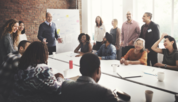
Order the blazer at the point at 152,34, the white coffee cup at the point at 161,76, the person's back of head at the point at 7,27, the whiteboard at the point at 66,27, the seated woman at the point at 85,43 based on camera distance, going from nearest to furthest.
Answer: the white coffee cup at the point at 161,76 → the person's back of head at the point at 7,27 → the blazer at the point at 152,34 → the seated woman at the point at 85,43 → the whiteboard at the point at 66,27

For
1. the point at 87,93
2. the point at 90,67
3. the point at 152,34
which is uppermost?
the point at 152,34

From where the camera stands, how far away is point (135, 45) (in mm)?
2588

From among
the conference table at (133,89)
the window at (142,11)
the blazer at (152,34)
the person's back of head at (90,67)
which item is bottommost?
the conference table at (133,89)

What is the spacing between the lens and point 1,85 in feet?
4.81

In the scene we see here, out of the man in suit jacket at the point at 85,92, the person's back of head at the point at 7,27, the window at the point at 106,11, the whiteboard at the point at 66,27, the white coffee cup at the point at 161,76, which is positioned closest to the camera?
the man in suit jacket at the point at 85,92

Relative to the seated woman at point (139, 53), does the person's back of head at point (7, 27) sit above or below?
above

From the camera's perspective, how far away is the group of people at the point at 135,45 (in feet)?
8.02

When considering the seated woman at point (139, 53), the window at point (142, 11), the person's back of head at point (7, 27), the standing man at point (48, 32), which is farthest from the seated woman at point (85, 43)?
the window at point (142, 11)

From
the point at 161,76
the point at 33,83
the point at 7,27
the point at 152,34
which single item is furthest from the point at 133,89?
the point at 7,27

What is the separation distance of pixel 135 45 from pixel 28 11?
13.3ft

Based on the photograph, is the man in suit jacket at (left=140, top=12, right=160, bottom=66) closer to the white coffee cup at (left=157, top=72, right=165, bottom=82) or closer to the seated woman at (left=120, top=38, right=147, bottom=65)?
the seated woman at (left=120, top=38, right=147, bottom=65)

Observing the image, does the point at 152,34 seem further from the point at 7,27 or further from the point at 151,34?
the point at 7,27

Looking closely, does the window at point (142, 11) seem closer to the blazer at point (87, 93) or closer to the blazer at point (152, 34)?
→ the blazer at point (152, 34)

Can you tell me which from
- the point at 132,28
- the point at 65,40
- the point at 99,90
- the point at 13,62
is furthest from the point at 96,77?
the point at 65,40
